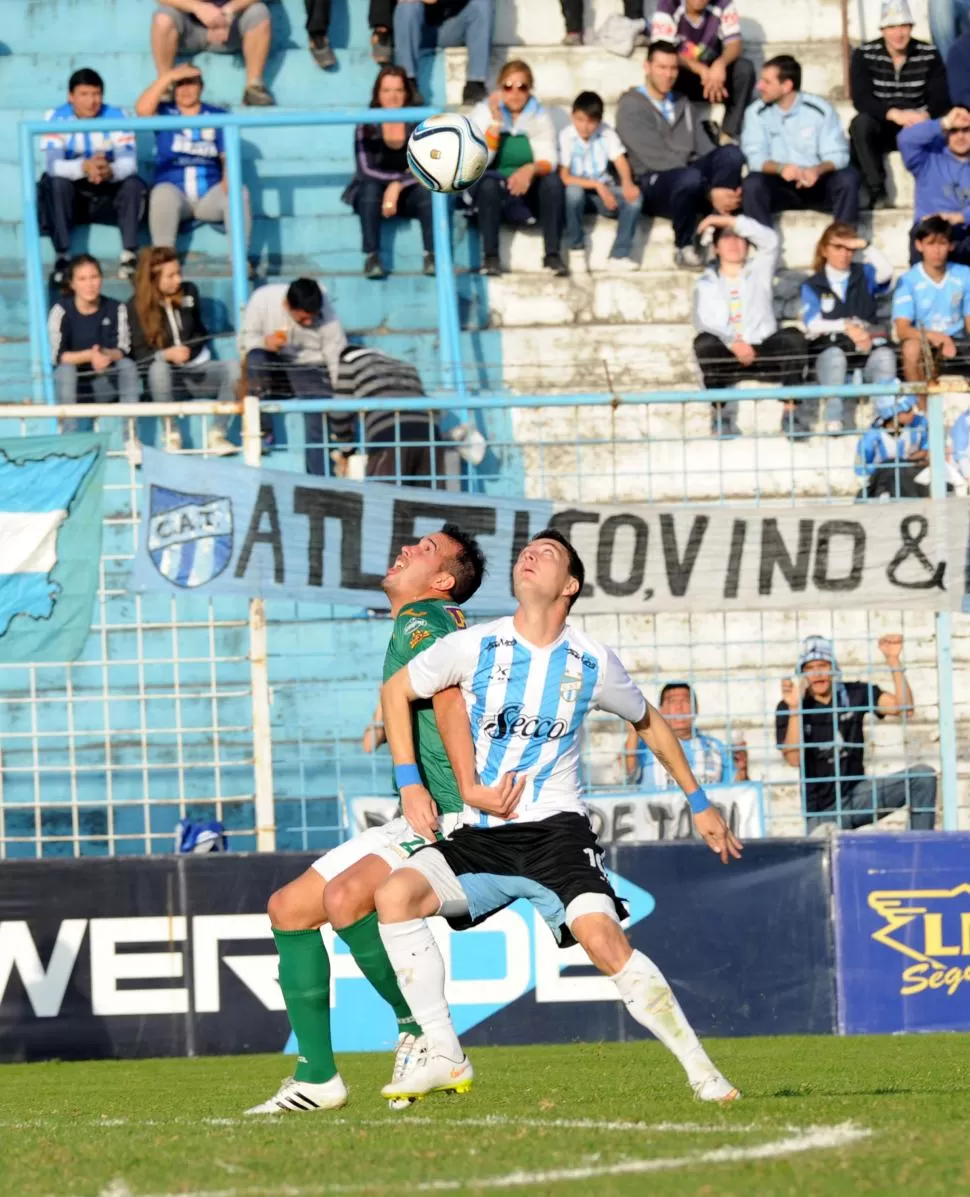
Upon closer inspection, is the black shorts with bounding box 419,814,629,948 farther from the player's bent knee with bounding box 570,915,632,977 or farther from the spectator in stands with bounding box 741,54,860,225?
the spectator in stands with bounding box 741,54,860,225

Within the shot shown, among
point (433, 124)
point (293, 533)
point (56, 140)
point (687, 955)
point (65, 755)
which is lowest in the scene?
point (687, 955)

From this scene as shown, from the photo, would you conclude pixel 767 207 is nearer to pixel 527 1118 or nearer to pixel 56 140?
pixel 56 140

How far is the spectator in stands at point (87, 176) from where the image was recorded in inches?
627

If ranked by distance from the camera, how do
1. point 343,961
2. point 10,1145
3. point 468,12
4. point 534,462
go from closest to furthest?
point 10,1145 < point 343,961 < point 534,462 < point 468,12

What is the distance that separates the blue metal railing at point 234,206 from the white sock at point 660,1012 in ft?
29.7

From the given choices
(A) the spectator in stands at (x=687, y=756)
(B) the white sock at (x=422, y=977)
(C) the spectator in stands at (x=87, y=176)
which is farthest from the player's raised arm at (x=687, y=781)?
(C) the spectator in stands at (x=87, y=176)

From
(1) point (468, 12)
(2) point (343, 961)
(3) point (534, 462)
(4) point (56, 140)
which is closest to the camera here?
(2) point (343, 961)

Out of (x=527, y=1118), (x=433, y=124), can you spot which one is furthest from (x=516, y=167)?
(x=527, y=1118)

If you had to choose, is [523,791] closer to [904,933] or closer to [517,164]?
[904,933]

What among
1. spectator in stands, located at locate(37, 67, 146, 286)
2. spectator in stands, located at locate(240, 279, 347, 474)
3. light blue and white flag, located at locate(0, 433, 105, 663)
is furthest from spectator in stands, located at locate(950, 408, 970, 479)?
spectator in stands, located at locate(37, 67, 146, 286)

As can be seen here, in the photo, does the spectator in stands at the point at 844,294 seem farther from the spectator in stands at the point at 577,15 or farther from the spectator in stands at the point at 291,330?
the spectator in stands at the point at 291,330

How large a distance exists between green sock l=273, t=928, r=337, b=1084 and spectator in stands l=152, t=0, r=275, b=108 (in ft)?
38.2

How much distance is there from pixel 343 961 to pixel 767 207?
27.4ft

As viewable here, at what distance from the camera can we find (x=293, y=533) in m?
11.4
